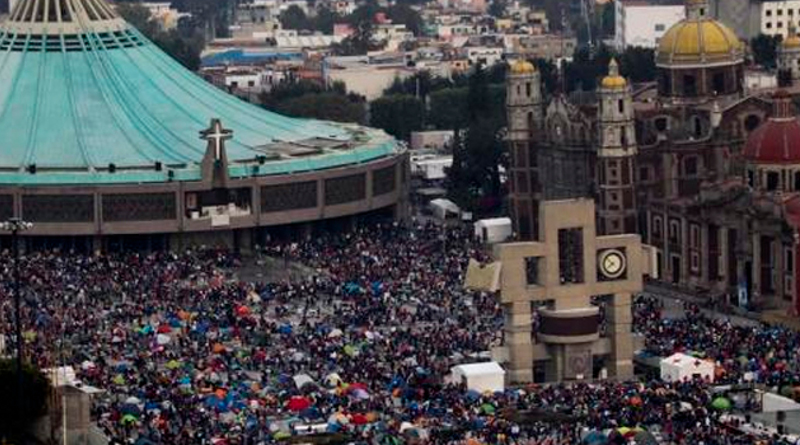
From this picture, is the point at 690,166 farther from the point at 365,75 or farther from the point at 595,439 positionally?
the point at 365,75

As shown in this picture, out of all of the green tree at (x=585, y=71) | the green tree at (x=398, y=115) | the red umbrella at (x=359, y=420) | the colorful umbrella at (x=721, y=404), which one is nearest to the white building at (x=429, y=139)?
the green tree at (x=398, y=115)

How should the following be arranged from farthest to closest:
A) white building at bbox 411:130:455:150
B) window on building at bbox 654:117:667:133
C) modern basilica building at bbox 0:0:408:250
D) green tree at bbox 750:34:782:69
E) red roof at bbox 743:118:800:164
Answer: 1. green tree at bbox 750:34:782:69
2. white building at bbox 411:130:455:150
3. window on building at bbox 654:117:667:133
4. modern basilica building at bbox 0:0:408:250
5. red roof at bbox 743:118:800:164

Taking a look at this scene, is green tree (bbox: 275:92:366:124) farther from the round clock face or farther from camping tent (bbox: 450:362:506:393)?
camping tent (bbox: 450:362:506:393)

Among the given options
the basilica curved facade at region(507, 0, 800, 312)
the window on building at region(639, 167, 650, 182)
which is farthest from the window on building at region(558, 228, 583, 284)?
the window on building at region(639, 167, 650, 182)

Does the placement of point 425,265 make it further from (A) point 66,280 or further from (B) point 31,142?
(B) point 31,142

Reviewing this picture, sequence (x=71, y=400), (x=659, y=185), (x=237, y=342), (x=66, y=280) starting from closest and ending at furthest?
(x=71, y=400)
(x=237, y=342)
(x=66, y=280)
(x=659, y=185)

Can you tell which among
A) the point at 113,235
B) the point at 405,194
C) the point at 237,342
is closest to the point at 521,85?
the point at 405,194

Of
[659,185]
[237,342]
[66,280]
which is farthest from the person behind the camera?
[659,185]

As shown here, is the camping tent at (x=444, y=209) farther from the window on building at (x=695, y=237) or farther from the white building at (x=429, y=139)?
the white building at (x=429, y=139)
